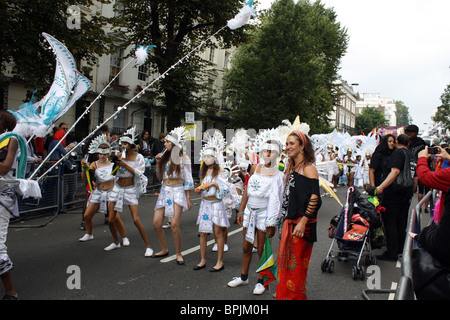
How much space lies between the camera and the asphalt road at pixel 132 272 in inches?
166

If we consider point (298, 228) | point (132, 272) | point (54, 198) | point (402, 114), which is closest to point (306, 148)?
point (298, 228)

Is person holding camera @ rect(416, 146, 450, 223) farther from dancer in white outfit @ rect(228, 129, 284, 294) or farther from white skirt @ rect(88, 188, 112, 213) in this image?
white skirt @ rect(88, 188, 112, 213)

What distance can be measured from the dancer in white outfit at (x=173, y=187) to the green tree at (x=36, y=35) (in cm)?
559

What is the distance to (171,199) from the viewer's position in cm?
561

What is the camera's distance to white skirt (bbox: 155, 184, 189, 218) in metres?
5.58

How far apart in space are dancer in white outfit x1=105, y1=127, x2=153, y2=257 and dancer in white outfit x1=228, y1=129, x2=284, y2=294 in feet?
6.39


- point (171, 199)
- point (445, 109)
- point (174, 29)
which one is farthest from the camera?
point (445, 109)

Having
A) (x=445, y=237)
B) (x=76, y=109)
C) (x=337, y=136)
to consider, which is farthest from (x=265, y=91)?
(x=445, y=237)

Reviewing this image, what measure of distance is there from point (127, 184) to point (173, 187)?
3.30 ft

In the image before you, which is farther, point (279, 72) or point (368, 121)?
point (368, 121)

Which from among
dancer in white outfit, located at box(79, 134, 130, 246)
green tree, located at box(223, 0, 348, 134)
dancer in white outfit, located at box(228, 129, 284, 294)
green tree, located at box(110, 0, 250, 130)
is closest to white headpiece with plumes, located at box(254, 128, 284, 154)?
dancer in white outfit, located at box(228, 129, 284, 294)

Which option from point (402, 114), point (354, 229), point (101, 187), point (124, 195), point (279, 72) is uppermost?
point (402, 114)

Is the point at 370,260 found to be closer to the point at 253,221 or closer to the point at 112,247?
the point at 253,221

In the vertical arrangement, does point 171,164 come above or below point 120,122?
below
